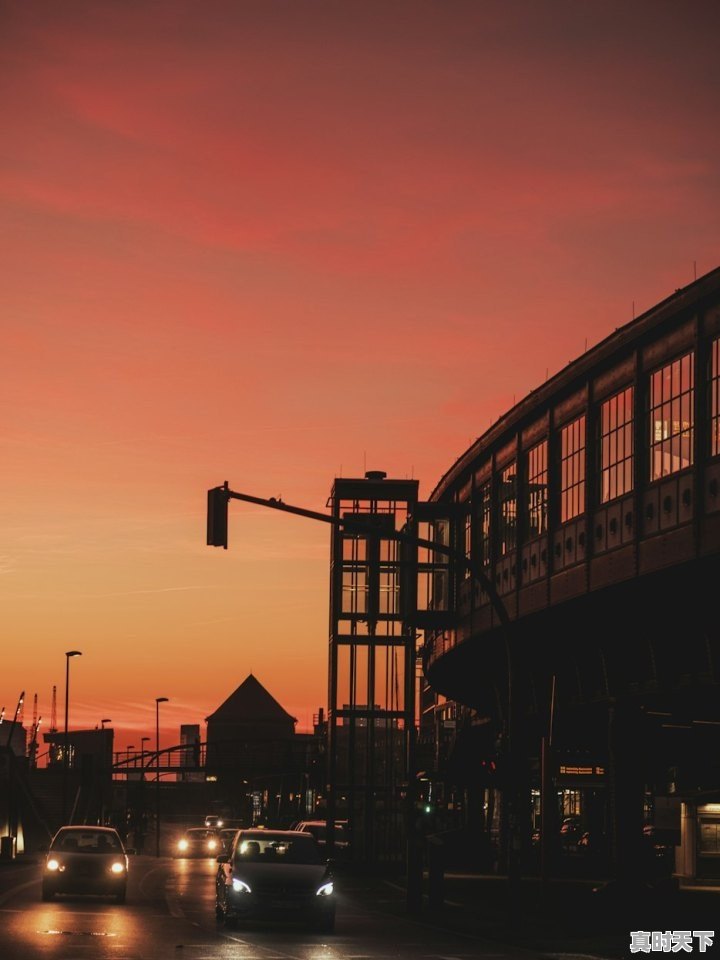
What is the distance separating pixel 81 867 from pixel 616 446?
15074 millimetres

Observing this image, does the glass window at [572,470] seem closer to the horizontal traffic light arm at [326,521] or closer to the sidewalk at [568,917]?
the sidewalk at [568,917]

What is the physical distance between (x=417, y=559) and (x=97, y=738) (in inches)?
3697

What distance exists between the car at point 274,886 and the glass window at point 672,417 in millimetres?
11485

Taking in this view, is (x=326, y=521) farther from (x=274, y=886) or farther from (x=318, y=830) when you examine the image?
(x=318, y=830)

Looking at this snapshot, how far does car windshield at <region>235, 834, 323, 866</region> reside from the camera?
85.8 feet

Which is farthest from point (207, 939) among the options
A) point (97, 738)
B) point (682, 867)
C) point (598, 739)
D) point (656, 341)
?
point (97, 738)

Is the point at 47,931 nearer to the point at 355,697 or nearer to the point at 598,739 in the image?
the point at 598,739

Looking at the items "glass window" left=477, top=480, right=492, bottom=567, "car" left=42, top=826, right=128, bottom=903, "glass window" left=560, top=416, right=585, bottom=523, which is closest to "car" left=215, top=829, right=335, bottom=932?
"car" left=42, top=826, right=128, bottom=903

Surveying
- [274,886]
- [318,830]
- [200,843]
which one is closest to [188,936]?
[274,886]

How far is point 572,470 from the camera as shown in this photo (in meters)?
39.1

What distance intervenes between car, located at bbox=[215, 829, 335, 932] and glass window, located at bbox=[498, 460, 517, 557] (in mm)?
19210

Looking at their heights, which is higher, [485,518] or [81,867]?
[485,518]

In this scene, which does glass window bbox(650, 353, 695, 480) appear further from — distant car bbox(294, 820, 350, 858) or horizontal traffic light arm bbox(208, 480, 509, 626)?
distant car bbox(294, 820, 350, 858)

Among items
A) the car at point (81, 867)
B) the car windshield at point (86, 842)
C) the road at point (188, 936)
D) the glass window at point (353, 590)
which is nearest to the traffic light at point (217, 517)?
the road at point (188, 936)
